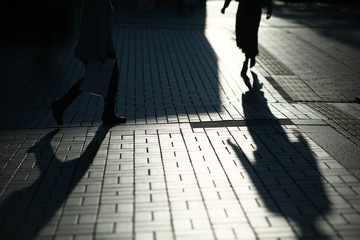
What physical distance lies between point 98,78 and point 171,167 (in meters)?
1.56

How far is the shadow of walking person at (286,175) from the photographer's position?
408 centimetres

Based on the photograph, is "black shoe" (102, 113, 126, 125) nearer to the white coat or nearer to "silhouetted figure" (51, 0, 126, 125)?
"silhouetted figure" (51, 0, 126, 125)

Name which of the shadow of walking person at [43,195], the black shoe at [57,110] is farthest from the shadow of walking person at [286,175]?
the black shoe at [57,110]

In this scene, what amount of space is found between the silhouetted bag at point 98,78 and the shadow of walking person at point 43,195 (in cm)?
63

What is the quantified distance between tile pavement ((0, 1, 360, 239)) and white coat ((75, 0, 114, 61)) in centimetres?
99

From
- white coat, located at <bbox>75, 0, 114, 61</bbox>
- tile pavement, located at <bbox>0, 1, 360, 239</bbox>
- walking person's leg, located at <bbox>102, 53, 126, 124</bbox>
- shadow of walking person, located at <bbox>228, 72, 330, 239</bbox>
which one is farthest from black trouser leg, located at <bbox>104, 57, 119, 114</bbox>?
shadow of walking person, located at <bbox>228, 72, 330, 239</bbox>

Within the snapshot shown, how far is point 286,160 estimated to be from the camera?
17.2ft

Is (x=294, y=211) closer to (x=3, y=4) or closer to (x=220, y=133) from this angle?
(x=220, y=133)

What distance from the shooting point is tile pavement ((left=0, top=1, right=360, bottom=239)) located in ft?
12.9

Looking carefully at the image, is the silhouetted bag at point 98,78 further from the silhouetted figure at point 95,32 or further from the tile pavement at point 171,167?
the tile pavement at point 171,167

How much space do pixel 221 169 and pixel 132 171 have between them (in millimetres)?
895

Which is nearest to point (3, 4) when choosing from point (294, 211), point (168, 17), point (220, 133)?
point (168, 17)

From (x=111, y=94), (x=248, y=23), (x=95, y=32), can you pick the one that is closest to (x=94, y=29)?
(x=95, y=32)

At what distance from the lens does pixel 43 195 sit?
4.43 metres
